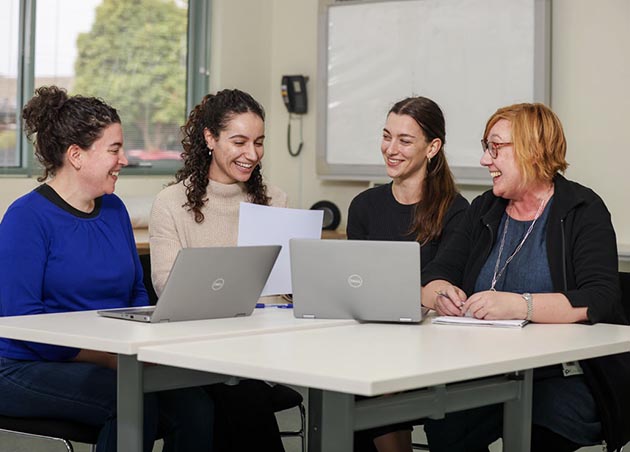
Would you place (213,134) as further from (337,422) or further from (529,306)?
(337,422)

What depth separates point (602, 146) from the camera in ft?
15.1

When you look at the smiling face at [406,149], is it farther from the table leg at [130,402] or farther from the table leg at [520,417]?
the table leg at [130,402]

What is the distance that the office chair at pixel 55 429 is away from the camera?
97.7 inches

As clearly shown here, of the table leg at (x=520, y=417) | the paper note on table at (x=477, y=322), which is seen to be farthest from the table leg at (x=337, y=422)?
the paper note on table at (x=477, y=322)

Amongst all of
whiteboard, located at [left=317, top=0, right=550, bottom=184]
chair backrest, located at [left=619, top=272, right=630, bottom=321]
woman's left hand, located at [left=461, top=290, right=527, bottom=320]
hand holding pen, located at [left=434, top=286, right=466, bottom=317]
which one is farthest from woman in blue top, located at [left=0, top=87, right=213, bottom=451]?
whiteboard, located at [left=317, top=0, right=550, bottom=184]

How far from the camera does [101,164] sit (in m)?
2.79

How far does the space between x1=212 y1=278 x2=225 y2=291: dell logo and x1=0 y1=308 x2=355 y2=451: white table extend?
0.27 ft

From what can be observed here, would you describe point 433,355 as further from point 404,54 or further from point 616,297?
point 404,54

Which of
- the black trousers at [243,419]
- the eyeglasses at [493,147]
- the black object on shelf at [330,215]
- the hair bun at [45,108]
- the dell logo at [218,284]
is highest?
the hair bun at [45,108]

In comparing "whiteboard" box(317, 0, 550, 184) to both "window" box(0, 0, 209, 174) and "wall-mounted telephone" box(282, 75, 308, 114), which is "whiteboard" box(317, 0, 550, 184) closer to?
"wall-mounted telephone" box(282, 75, 308, 114)

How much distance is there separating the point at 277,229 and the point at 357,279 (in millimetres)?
422

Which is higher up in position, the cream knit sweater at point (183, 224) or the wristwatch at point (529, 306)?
the cream knit sweater at point (183, 224)

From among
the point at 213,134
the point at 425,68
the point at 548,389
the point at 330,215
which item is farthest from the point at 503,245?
the point at 330,215

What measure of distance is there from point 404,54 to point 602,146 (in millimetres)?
1084
